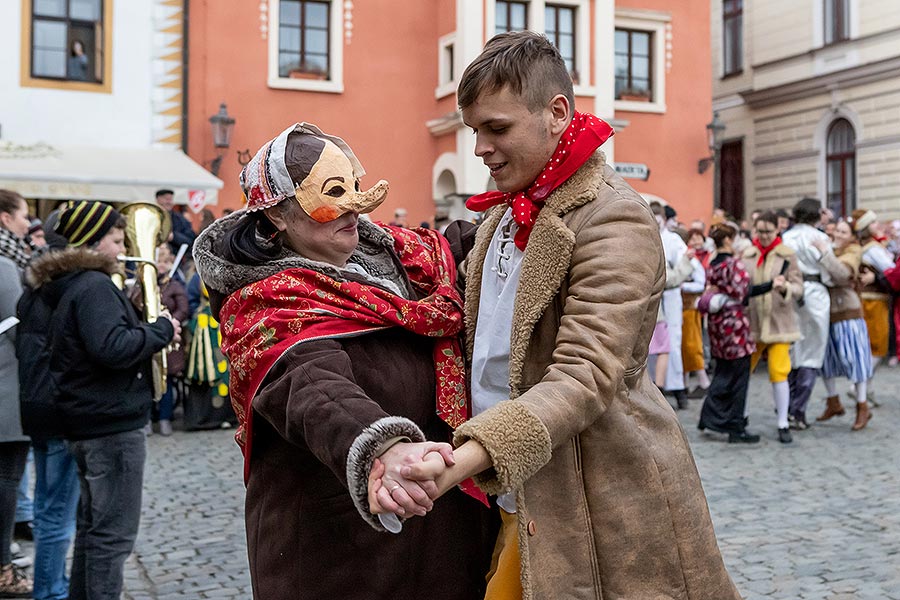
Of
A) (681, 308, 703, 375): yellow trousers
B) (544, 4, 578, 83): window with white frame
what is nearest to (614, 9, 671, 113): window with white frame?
(544, 4, 578, 83): window with white frame

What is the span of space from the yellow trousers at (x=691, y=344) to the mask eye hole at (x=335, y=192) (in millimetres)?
9230

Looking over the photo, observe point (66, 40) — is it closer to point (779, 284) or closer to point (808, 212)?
point (808, 212)

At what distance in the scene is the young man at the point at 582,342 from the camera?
2.15 metres

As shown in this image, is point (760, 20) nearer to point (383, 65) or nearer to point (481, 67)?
point (383, 65)

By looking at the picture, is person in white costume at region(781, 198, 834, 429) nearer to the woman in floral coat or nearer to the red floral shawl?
the woman in floral coat

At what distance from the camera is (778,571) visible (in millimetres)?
5367

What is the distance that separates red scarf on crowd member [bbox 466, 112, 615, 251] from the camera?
2.31m

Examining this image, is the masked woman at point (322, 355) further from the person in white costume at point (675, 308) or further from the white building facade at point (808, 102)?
the white building facade at point (808, 102)

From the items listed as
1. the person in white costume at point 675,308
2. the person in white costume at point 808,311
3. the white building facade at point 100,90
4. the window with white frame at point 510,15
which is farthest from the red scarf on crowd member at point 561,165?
the window with white frame at point 510,15

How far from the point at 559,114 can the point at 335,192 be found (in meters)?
0.55

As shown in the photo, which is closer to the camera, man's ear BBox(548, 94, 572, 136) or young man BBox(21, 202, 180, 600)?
man's ear BBox(548, 94, 572, 136)

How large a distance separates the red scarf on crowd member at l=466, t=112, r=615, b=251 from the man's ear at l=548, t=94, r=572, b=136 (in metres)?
0.02

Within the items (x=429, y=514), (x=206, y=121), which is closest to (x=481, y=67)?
(x=429, y=514)

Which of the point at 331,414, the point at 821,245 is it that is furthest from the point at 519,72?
the point at 821,245
